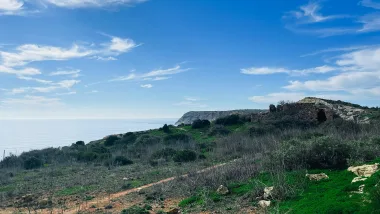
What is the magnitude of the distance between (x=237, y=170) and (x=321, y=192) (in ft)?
13.3

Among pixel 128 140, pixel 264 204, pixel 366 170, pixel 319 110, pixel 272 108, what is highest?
pixel 272 108

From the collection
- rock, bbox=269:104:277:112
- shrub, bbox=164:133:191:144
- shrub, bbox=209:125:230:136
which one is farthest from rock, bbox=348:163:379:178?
rock, bbox=269:104:277:112

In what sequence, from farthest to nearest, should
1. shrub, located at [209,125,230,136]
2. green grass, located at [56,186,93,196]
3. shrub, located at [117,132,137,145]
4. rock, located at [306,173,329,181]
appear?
shrub, located at [117,132,137,145] → shrub, located at [209,125,230,136] → green grass, located at [56,186,93,196] → rock, located at [306,173,329,181]

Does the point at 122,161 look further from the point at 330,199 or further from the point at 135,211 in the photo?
the point at 330,199

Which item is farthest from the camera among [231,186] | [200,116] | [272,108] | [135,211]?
[200,116]

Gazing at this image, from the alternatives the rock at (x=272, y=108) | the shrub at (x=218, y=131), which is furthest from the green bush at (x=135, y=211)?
the rock at (x=272, y=108)

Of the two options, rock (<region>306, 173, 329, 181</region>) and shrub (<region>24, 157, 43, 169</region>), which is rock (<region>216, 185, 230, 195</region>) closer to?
rock (<region>306, 173, 329, 181</region>)

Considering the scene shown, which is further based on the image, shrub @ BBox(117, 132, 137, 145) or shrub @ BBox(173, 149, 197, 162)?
shrub @ BBox(117, 132, 137, 145)

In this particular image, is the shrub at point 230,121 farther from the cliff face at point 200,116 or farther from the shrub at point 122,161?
the cliff face at point 200,116

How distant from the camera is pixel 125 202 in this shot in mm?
10648

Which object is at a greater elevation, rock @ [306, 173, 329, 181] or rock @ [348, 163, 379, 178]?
rock @ [348, 163, 379, 178]

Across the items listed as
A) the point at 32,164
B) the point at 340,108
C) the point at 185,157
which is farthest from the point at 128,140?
the point at 340,108

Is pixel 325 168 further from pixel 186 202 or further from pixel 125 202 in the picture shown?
pixel 125 202

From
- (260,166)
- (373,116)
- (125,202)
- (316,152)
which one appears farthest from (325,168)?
(373,116)
